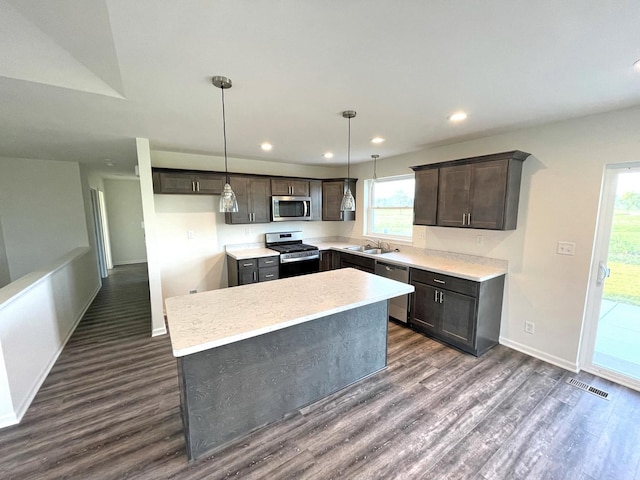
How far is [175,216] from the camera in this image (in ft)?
13.0

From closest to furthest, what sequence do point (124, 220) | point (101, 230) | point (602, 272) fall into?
point (602, 272)
point (101, 230)
point (124, 220)

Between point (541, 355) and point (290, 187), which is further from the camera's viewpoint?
point (290, 187)

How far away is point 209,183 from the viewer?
3.91 metres

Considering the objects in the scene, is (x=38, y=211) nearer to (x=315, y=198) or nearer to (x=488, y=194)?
(x=315, y=198)

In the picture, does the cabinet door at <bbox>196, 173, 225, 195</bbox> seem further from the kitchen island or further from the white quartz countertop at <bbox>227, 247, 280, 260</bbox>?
the kitchen island

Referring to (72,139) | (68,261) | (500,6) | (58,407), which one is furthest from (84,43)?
(68,261)

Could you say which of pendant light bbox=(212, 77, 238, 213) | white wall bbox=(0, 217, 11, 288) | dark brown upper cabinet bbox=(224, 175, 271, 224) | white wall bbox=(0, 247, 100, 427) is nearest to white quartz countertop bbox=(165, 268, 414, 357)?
pendant light bbox=(212, 77, 238, 213)

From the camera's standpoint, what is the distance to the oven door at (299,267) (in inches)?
167

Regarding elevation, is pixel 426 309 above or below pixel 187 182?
below

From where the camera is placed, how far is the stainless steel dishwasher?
3533mm

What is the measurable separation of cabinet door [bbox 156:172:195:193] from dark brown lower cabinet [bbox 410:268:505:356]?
3.26m

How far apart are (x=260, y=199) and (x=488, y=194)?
3144mm

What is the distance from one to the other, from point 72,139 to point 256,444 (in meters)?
3.74

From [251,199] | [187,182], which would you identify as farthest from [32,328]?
[251,199]
